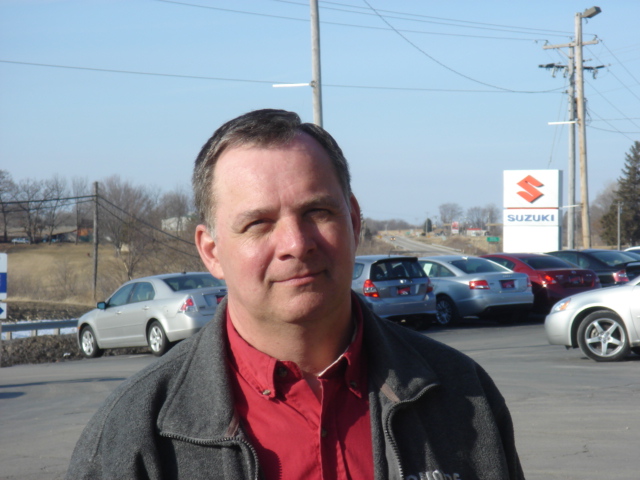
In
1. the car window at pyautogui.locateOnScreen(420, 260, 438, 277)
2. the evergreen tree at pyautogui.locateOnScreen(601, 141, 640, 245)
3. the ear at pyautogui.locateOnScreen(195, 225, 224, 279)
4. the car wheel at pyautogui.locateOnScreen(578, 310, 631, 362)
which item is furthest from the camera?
the evergreen tree at pyautogui.locateOnScreen(601, 141, 640, 245)

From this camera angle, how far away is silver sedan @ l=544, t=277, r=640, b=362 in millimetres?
11992

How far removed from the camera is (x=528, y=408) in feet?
28.4

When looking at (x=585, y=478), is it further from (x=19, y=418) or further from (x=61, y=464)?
(x=19, y=418)

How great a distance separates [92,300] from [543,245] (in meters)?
21.0

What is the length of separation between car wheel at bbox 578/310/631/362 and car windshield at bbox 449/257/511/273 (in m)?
7.08

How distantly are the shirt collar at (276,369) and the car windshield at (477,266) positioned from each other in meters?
17.8

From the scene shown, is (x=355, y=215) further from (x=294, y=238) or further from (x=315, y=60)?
(x=315, y=60)

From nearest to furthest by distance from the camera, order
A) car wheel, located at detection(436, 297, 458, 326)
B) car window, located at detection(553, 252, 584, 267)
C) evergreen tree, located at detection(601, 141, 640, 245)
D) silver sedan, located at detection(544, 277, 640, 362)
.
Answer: silver sedan, located at detection(544, 277, 640, 362), car wheel, located at detection(436, 297, 458, 326), car window, located at detection(553, 252, 584, 267), evergreen tree, located at detection(601, 141, 640, 245)

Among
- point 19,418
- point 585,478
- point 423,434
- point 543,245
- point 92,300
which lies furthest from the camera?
point 92,300

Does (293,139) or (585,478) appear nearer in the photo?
(293,139)

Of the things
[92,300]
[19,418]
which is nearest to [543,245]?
[92,300]

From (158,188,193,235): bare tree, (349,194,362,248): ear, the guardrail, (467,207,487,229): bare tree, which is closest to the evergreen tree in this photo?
(467,207,487,229): bare tree

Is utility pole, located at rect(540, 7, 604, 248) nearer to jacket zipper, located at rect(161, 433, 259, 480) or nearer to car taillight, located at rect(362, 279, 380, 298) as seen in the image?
car taillight, located at rect(362, 279, 380, 298)

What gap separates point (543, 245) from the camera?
114 ft
